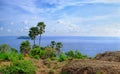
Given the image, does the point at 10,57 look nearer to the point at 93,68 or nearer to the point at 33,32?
the point at 93,68

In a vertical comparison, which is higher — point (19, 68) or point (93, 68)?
point (93, 68)

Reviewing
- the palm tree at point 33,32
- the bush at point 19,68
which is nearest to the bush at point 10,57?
the bush at point 19,68

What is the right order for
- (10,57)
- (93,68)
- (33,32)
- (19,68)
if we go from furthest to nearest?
(33,32), (10,57), (19,68), (93,68)

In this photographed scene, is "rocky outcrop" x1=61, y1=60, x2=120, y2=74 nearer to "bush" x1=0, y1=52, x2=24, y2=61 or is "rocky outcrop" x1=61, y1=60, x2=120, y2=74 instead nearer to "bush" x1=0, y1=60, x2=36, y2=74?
"bush" x1=0, y1=60, x2=36, y2=74

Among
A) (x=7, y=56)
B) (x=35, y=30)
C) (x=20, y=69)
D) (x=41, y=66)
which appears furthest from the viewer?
(x=35, y=30)

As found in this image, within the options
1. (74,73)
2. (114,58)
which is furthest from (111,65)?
(114,58)

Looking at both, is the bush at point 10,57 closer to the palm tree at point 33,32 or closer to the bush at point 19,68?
the bush at point 19,68

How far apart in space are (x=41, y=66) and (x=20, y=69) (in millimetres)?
2366

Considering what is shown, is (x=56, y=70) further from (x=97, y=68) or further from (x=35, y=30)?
(x=35, y=30)

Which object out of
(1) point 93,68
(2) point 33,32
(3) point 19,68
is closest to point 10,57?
(3) point 19,68

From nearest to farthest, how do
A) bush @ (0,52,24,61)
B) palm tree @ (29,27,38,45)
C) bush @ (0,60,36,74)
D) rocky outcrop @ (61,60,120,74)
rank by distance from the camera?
rocky outcrop @ (61,60,120,74) < bush @ (0,60,36,74) < bush @ (0,52,24,61) < palm tree @ (29,27,38,45)

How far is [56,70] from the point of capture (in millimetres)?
11023

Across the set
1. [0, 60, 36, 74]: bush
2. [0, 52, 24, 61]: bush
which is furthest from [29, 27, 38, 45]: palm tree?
[0, 60, 36, 74]: bush

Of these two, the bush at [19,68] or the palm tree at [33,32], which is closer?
the bush at [19,68]
